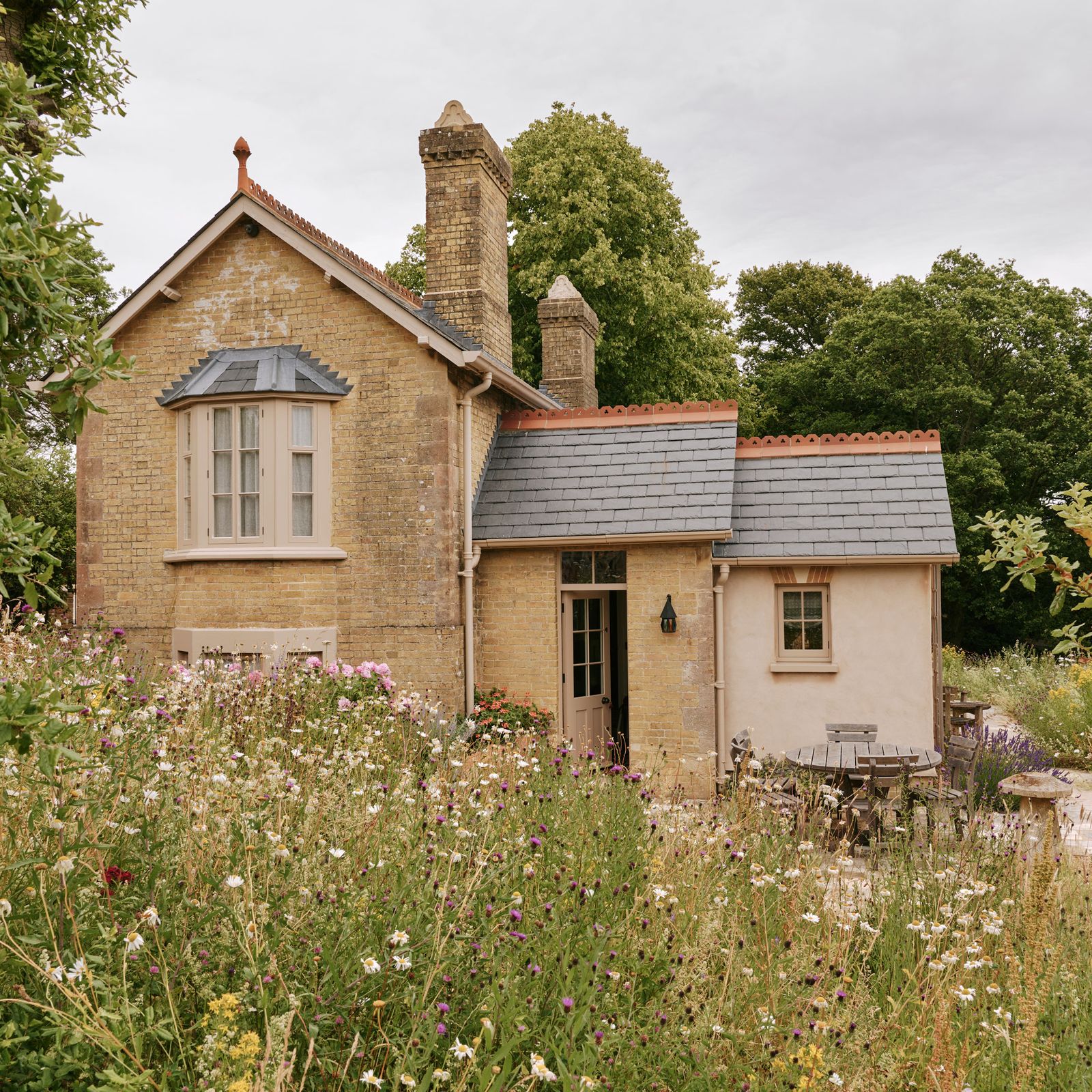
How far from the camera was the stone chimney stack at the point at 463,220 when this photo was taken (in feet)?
44.7

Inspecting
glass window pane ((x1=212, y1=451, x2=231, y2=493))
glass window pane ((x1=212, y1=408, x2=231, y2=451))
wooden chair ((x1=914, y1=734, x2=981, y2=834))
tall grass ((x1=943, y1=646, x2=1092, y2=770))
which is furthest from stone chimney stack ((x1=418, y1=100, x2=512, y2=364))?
tall grass ((x1=943, y1=646, x2=1092, y2=770))

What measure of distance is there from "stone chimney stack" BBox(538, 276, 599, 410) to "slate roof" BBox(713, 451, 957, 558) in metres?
5.34

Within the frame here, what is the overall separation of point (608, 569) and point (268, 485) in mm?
4521

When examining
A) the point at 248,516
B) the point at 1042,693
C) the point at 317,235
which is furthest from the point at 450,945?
the point at 1042,693

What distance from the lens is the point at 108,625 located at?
41.3 ft

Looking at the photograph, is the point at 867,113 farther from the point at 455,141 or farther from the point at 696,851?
the point at 696,851

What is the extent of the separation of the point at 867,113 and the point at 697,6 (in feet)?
37.1

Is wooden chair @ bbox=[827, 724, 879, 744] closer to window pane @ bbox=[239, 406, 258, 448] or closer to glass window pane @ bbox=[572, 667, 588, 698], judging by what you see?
glass window pane @ bbox=[572, 667, 588, 698]

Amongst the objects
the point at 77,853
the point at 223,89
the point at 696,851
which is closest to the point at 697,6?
the point at 223,89

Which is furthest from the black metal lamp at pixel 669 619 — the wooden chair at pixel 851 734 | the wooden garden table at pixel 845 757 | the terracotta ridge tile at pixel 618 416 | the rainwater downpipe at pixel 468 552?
the terracotta ridge tile at pixel 618 416

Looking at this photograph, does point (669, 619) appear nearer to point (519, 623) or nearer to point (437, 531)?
point (519, 623)

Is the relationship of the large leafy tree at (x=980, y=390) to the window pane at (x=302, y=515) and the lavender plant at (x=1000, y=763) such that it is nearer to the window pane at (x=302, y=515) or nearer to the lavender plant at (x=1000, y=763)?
the lavender plant at (x=1000, y=763)

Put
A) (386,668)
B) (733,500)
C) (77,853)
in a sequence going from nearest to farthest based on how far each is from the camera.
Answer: (77,853) → (386,668) → (733,500)

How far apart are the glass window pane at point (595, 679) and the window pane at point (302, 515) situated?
4313mm
